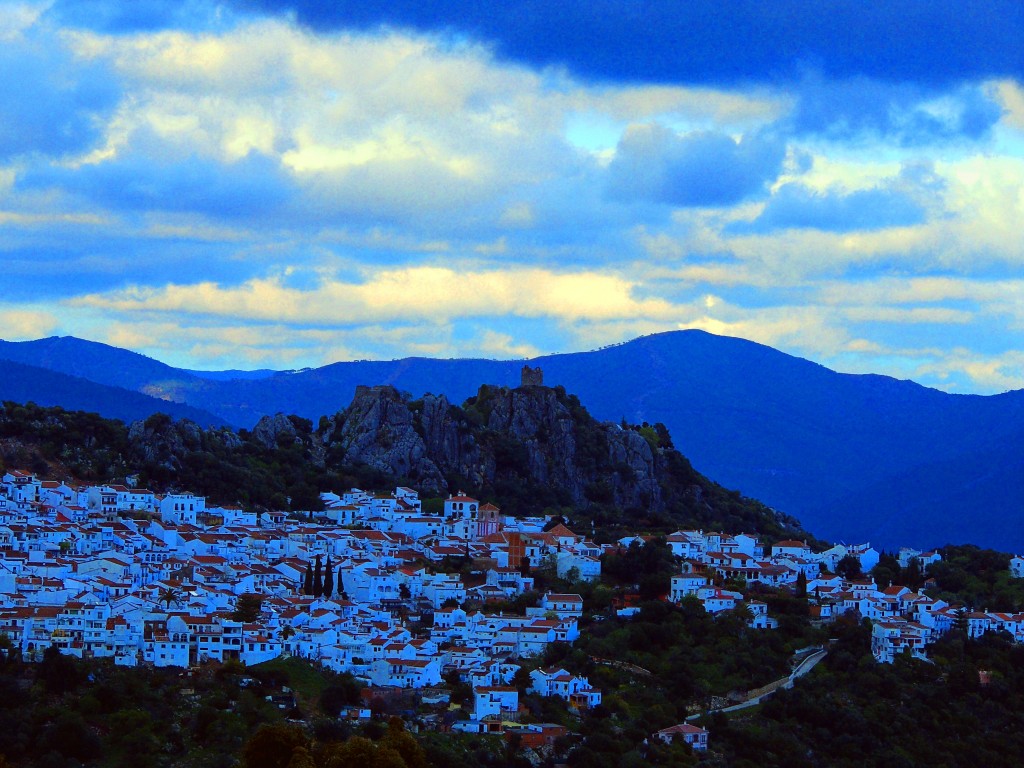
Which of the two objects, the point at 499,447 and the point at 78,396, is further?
the point at 78,396

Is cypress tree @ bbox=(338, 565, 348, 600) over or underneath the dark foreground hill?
underneath

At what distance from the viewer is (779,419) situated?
600ft

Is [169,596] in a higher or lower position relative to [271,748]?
higher

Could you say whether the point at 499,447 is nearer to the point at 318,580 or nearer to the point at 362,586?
the point at 362,586

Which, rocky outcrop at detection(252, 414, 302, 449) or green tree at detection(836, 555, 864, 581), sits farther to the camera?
rocky outcrop at detection(252, 414, 302, 449)

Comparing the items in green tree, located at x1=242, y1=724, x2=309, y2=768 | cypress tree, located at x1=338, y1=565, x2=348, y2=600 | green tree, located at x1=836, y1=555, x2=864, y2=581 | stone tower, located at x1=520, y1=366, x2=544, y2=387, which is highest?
stone tower, located at x1=520, y1=366, x2=544, y2=387

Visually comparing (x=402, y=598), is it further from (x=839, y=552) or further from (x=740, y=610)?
Result: (x=839, y=552)

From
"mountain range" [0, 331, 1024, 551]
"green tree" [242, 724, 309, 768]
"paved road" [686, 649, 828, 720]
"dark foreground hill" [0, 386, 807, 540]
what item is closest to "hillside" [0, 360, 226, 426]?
"mountain range" [0, 331, 1024, 551]

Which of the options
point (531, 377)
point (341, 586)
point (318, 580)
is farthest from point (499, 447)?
point (318, 580)

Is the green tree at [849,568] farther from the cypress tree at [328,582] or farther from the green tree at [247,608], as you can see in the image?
the green tree at [247,608]

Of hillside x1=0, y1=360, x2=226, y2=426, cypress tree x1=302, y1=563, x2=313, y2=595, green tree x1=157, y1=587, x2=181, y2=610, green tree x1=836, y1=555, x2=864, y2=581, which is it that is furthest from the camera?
hillside x1=0, y1=360, x2=226, y2=426

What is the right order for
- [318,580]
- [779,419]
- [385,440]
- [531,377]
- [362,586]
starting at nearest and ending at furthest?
[318,580] → [362,586] → [385,440] → [531,377] → [779,419]

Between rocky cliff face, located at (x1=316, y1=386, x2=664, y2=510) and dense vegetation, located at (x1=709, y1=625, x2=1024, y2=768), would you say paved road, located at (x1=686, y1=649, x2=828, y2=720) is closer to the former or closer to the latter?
dense vegetation, located at (x1=709, y1=625, x2=1024, y2=768)

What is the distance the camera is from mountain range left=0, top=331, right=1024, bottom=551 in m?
136
